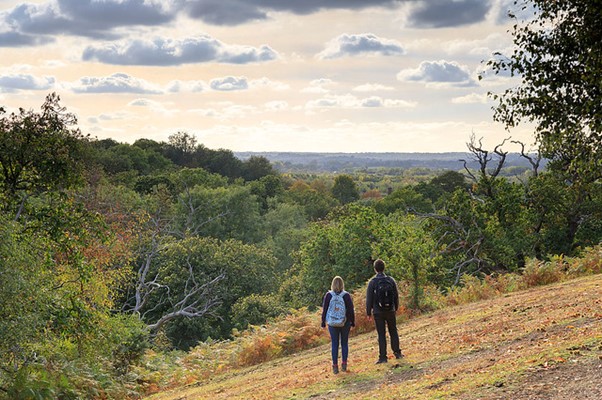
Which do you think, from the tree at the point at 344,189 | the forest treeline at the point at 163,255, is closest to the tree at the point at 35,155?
the forest treeline at the point at 163,255

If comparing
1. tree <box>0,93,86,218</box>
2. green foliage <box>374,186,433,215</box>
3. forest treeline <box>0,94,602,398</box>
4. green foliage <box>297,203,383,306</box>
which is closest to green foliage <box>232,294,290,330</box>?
forest treeline <box>0,94,602,398</box>

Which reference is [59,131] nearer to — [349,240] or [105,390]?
[105,390]

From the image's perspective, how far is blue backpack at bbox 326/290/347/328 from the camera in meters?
15.6

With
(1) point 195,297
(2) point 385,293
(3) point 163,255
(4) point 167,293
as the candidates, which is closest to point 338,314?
(2) point 385,293

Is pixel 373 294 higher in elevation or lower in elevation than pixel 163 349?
higher

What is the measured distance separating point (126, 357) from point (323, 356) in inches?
362

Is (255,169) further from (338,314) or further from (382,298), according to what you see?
(382,298)

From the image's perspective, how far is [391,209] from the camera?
10300 centimetres

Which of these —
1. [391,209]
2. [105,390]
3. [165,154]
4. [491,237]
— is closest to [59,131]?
[105,390]

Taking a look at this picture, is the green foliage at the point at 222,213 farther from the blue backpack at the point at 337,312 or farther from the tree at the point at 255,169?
the blue backpack at the point at 337,312

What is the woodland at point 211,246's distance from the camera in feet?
52.8

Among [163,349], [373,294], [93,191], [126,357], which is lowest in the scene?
[163,349]

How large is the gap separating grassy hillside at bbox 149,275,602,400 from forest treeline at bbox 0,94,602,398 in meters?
3.70

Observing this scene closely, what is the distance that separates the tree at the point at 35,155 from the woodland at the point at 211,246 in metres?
0.04
